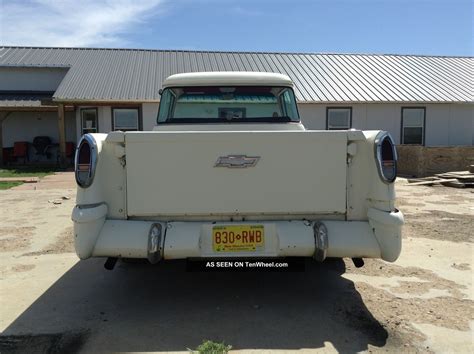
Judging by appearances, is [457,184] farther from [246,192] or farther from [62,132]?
[62,132]

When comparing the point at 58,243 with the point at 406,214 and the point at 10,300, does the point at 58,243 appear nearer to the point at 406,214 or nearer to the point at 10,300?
the point at 10,300

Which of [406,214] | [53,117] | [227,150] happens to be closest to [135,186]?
[227,150]

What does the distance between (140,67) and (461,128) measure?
15.2 m

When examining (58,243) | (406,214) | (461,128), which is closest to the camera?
(58,243)

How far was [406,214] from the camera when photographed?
8.52 m

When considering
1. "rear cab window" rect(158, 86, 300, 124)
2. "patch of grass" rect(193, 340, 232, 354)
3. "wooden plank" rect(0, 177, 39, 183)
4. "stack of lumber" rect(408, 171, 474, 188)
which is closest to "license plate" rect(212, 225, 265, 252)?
"patch of grass" rect(193, 340, 232, 354)

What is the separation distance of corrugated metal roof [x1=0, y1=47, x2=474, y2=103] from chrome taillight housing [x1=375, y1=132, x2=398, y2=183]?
52.5 ft

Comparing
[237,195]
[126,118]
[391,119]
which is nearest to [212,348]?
[237,195]

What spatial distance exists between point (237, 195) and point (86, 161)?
125cm

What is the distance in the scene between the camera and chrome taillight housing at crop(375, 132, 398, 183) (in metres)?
3.68

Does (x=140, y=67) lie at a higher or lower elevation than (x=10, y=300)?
higher

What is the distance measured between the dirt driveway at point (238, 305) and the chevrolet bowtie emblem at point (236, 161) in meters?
1.24

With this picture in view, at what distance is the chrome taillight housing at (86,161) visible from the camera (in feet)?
12.0

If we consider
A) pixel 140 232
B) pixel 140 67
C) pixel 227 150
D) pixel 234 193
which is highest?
pixel 140 67
